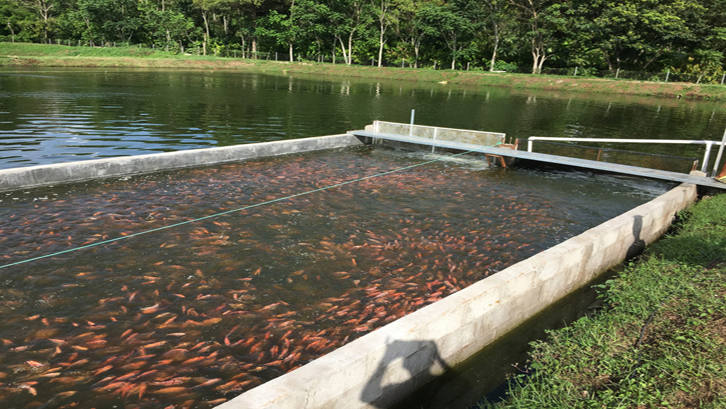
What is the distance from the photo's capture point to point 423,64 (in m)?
79.0

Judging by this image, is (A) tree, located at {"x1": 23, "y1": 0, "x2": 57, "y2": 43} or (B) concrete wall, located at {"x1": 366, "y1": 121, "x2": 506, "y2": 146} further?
(A) tree, located at {"x1": 23, "y1": 0, "x2": 57, "y2": 43}

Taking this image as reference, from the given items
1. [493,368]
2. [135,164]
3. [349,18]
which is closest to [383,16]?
[349,18]

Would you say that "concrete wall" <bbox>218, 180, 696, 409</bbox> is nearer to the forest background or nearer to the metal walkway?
the metal walkway

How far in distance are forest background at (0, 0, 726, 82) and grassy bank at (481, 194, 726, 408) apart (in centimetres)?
6258

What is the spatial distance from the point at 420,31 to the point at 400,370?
3177 inches

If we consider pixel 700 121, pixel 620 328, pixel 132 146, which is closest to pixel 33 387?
pixel 620 328

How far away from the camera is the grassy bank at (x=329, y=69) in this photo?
2186 inches

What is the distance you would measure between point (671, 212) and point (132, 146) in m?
18.8

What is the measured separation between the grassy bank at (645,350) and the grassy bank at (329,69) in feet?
189

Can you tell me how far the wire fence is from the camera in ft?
194

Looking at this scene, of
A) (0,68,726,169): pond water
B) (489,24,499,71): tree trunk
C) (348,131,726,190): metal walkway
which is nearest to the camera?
(348,131,726,190): metal walkway

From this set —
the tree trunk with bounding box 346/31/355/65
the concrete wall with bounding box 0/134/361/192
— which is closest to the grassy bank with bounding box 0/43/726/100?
the tree trunk with bounding box 346/31/355/65

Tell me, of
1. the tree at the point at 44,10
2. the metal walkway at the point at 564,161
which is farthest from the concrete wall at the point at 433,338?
the tree at the point at 44,10

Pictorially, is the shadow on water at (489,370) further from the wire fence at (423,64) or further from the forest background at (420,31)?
the wire fence at (423,64)
